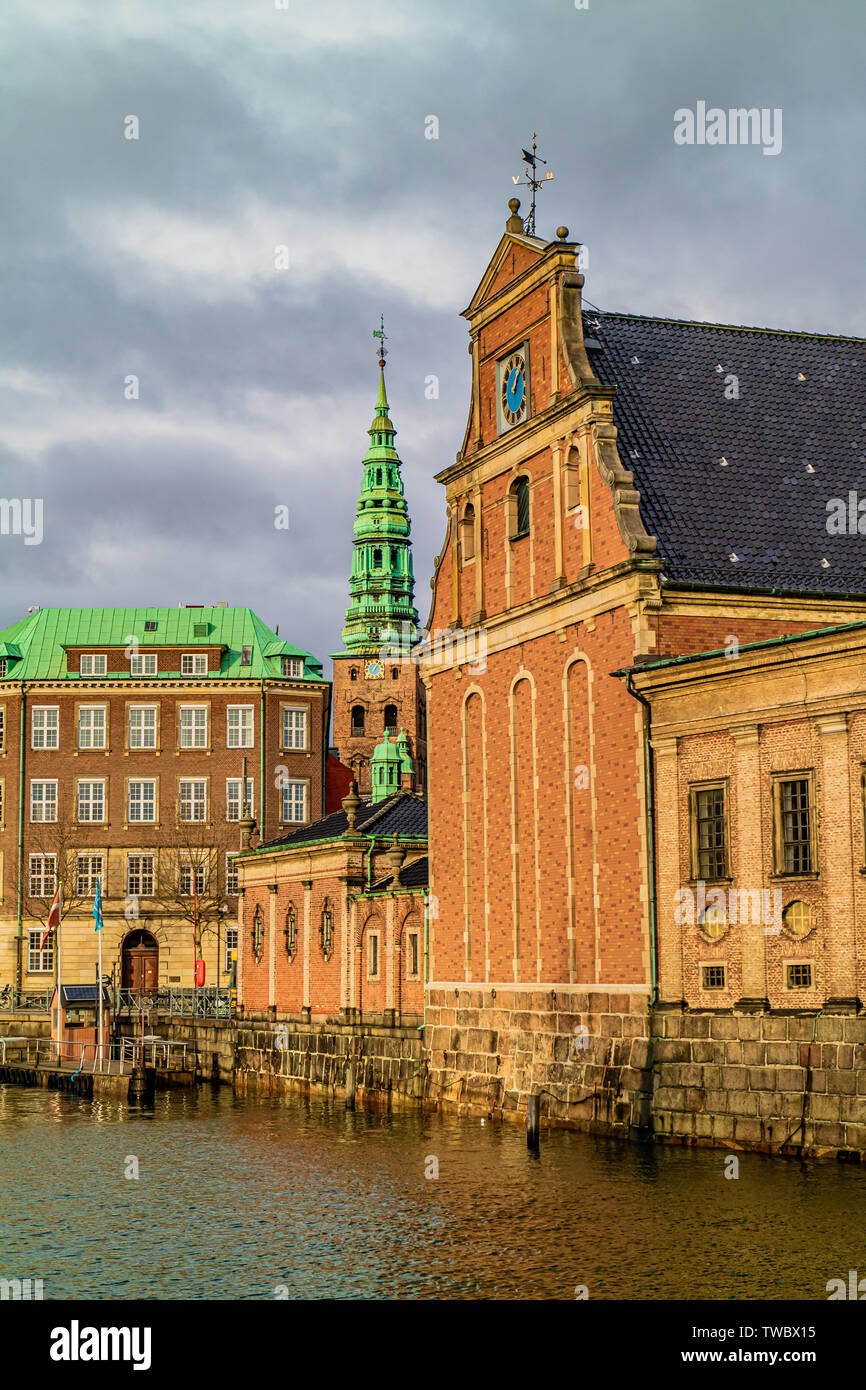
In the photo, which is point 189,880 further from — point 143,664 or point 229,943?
point 143,664

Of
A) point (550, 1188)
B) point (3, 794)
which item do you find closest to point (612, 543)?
point (550, 1188)

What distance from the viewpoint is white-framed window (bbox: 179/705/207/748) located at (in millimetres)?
95438

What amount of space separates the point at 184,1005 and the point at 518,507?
37.7 metres

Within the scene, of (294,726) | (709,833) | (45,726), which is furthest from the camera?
(294,726)

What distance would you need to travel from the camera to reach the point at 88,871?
94438 millimetres

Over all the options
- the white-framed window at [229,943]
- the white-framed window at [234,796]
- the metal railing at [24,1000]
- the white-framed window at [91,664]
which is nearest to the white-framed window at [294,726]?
the white-framed window at [234,796]

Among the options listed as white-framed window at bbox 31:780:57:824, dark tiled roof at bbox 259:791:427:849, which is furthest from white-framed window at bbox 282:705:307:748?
dark tiled roof at bbox 259:791:427:849

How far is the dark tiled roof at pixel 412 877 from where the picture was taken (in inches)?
2105

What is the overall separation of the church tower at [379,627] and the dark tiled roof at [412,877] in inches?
3368

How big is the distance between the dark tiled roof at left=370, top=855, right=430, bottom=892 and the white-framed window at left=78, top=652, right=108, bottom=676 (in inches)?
1722

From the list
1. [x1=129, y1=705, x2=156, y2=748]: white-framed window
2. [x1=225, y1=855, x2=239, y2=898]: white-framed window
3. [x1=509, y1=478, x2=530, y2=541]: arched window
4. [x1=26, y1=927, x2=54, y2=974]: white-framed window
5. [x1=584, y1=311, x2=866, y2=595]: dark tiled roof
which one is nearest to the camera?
[x1=584, y1=311, x2=866, y2=595]: dark tiled roof

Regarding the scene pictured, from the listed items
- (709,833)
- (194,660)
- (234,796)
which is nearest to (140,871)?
(234,796)

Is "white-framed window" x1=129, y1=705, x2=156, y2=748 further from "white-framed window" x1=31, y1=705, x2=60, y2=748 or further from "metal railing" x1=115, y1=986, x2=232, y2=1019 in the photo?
"metal railing" x1=115, y1=986, x2=232, y2=1019
